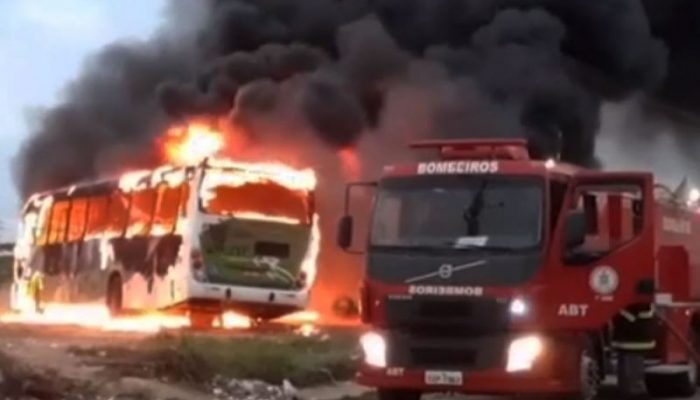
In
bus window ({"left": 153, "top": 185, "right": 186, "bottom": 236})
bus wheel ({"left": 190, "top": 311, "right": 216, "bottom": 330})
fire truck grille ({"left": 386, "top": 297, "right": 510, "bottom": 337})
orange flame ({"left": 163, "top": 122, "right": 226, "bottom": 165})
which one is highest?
orange flame ({"left": 163, "top": 122, "right": 226, "bottom": 165})

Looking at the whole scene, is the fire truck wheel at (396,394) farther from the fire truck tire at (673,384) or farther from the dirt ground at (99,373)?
the fire truck tire at (673,384)

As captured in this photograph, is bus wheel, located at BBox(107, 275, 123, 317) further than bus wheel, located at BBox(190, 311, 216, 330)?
Yes

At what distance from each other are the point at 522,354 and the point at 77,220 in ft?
54.1

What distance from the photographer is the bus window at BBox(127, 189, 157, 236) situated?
25375 mm

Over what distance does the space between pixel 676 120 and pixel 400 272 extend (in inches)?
1144

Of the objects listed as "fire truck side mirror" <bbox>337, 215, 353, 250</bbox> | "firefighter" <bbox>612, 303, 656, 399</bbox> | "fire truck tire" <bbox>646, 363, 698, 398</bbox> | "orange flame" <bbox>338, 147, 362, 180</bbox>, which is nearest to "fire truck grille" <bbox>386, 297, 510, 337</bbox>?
"fire truck side mirror" <bbox>337, 215, 353, 250</bbox>

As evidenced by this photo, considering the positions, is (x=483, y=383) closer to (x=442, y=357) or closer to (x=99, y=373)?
(x=442, y=357)

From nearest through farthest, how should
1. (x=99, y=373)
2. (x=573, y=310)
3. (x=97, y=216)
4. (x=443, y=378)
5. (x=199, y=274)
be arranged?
1. (x=443, y=378)
2. (x=573, y=310)
3. (x=99, y=373)
4. (x=199, y=274)
5. (x=97, y=216)

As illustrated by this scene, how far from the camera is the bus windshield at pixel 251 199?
23672 mm

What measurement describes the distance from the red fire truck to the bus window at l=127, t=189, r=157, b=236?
407 inches

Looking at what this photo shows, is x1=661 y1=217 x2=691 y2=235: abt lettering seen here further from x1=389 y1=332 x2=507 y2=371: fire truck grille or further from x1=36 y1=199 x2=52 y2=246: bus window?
x1=36 y1=199 x2=52 y2=246: bus window

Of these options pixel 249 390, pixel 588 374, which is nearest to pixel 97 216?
pixel 249 390

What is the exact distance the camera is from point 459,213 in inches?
582

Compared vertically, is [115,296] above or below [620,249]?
above
